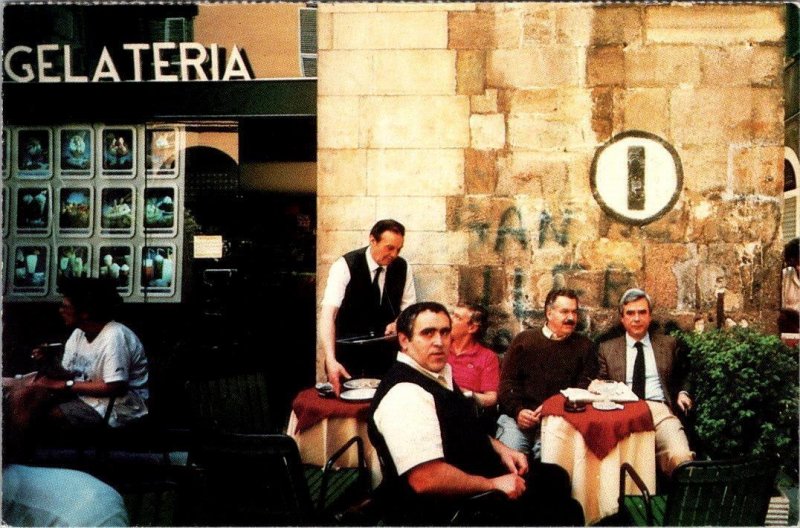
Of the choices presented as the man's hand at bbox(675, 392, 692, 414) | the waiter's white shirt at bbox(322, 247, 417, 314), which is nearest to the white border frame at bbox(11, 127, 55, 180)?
the waiter's white shirt at bbox(322, 247, 417, 314)

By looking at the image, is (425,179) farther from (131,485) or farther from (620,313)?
(131,485)

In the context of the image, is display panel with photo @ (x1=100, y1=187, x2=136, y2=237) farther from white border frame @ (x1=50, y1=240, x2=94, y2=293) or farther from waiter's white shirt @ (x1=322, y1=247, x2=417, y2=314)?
waiter's white shirt @ (x1=322, y1=247, x2=417, y2=314)

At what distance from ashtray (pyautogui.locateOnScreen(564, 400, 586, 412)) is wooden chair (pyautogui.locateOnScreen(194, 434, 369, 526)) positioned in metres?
1.57

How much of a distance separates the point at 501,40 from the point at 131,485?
3.82 meters

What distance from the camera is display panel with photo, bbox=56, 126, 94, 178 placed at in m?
6.15

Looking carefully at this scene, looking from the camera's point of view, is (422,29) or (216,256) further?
(216,256)

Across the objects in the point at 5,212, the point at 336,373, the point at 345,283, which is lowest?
the point at 336,373

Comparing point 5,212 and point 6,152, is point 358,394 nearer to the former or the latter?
point 5,212

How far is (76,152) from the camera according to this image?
245 inches

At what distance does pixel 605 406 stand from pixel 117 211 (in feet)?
12.4

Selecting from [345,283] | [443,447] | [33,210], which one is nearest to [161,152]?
[33,210]

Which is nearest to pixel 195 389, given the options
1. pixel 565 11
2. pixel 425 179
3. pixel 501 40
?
pixel 425 179

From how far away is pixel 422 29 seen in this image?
5789 millimetres

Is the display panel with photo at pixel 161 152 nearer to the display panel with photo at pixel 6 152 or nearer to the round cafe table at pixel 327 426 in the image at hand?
the display panel with photo at pixel 6 152
